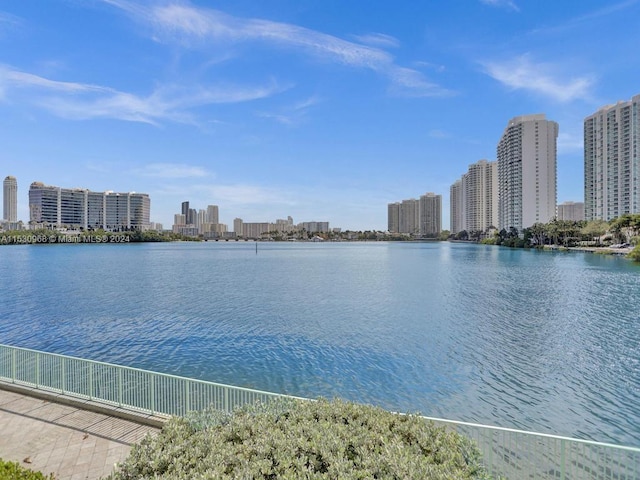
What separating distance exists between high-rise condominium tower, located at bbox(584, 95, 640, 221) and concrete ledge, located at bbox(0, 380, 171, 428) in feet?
634

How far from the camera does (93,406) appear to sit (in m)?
10.6

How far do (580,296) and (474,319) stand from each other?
740 inches

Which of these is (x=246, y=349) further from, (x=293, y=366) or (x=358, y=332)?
(x=358, y=332)

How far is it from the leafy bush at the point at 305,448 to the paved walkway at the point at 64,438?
3488mm

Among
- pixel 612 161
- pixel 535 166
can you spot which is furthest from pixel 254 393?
pixel 535 166

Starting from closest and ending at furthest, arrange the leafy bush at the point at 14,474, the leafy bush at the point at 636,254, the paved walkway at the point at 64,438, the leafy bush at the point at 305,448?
the leafy bush at the point at 305,448
the leafy bush at the point at 14,474
the paved walkway at the point at 64,438
the leafy bush at the point at 636,254

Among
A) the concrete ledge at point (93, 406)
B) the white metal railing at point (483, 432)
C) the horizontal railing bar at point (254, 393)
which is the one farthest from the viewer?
the concrete ledge at point (93, 406)

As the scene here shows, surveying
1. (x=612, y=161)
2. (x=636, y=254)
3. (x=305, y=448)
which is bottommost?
(x=636, y=254)

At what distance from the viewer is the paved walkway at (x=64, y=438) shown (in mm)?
7957

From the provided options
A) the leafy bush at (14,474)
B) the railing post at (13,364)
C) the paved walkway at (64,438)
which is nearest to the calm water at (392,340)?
the railing post at (13,364)

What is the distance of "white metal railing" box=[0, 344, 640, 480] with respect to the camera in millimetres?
6469

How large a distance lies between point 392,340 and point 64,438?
20397 millimetres

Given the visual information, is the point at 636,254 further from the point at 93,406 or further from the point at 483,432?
the point at 93,406

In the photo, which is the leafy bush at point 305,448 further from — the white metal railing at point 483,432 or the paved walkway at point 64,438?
the paved walkway at point 64,438
